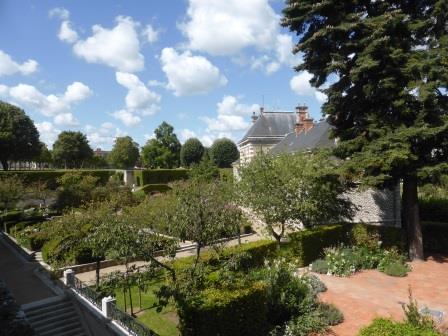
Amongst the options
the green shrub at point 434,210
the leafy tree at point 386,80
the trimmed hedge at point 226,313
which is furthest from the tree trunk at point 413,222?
the trimmed hedge at point 226,313

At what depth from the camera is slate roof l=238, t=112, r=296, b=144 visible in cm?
3894

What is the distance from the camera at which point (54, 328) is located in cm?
1217

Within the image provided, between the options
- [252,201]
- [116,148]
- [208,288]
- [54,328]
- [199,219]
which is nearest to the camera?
[208,288]

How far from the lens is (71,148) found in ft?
234

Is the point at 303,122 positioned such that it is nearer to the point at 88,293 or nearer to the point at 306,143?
the point at 306,143

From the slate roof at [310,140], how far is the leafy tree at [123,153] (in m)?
48.1

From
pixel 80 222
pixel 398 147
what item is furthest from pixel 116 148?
pixel 398 147

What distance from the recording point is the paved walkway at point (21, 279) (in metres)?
13.7

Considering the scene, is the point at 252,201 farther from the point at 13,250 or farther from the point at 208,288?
the point at 13,250

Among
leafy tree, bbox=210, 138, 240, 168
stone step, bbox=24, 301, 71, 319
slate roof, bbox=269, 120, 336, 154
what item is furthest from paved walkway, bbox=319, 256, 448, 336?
leafy tree, bbox=210, 138, 240, 168

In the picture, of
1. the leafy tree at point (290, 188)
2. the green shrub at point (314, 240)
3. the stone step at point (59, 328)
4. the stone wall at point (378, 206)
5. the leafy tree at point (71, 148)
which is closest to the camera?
the stone step at point (59, 328)

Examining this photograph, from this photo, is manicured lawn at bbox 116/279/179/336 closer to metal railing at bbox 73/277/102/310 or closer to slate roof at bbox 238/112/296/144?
metal railing at bbox 73/277/102/310

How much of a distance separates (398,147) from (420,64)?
3.34 metres

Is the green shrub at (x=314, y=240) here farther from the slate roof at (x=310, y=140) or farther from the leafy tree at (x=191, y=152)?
the leafy tree at (x=191, y=152)
